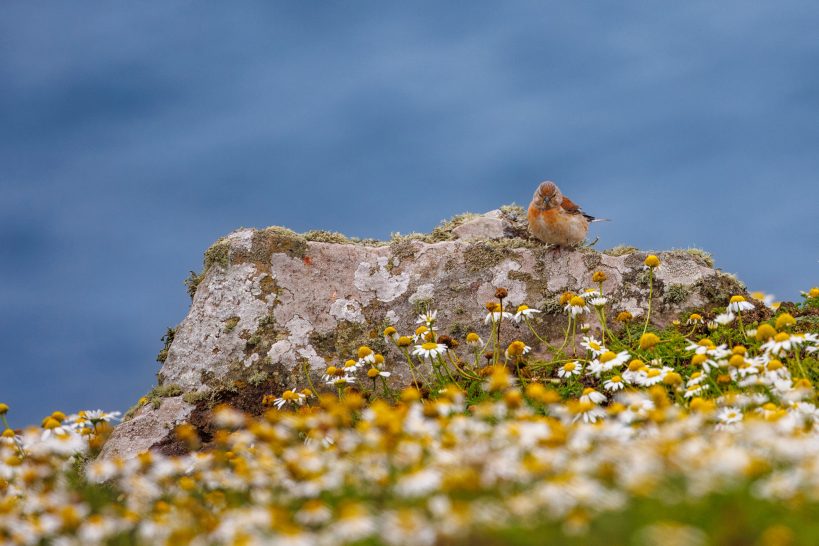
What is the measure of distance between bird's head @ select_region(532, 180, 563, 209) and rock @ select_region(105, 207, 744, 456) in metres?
0.51

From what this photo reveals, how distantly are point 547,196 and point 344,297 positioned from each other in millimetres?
2587

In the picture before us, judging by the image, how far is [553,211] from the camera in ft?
31.8

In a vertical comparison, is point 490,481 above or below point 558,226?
below

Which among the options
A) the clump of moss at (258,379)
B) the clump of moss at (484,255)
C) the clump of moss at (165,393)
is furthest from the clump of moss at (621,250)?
the clump of moss at (165,393)

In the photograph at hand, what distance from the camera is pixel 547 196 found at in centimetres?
991

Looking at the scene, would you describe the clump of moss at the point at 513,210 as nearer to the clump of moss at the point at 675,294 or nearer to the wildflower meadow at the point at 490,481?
the clump of moss at the point at 675,294

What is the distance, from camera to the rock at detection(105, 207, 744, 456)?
30.2 ft

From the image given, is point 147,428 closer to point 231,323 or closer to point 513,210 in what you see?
point 231,323

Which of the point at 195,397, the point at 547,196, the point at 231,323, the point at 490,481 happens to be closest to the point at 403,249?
the point at 547,196

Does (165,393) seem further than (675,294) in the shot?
No

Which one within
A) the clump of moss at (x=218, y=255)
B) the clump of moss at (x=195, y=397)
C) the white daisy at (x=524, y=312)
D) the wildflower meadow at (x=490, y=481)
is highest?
the clump of moss at (x=218, y=255)

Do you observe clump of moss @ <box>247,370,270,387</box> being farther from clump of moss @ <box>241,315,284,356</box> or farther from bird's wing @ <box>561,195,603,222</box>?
bird's wing @ <box>561,195,603,222</box>

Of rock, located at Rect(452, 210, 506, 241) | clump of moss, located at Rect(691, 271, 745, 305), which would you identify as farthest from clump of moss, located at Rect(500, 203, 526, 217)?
clump of moss, located at Rect(691, 271, 745, 305)

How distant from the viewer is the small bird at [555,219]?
31.7 feet
